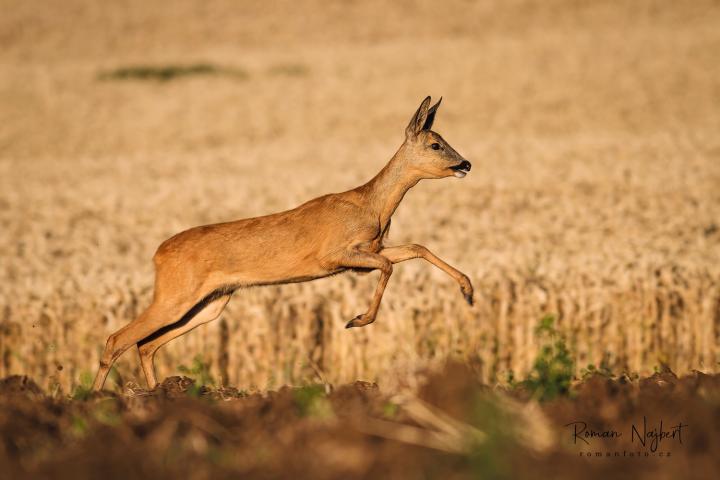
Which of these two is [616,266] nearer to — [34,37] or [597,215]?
[597,215]

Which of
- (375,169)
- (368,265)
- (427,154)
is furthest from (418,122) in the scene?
(375,169)

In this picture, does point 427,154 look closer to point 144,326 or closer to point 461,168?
point 461,168

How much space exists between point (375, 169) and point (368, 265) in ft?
45.7

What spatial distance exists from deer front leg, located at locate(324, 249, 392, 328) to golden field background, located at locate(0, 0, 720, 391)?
119cm

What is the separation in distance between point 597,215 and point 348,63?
26765mm

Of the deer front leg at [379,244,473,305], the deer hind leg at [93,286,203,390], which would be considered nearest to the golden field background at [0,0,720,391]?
the deer front leg at [379,244,473,305]

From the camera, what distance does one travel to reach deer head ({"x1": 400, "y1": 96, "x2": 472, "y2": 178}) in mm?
9172

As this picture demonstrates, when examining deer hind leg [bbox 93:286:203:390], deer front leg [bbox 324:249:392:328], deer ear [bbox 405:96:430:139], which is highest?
deer ear [bbox 405:96:430:139]

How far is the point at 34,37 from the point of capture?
162 ft

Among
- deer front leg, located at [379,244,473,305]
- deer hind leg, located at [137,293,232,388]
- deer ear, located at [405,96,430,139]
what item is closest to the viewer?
deer front leg, located at [379,244,473,305]

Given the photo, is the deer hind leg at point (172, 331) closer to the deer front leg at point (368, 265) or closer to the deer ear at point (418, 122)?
the deer front leg at point (368, 265)

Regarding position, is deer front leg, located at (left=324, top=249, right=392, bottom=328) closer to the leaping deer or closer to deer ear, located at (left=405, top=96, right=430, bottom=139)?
the leaping deer

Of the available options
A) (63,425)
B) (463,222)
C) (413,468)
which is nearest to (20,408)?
(63,425)

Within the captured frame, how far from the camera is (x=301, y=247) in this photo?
9.22m
